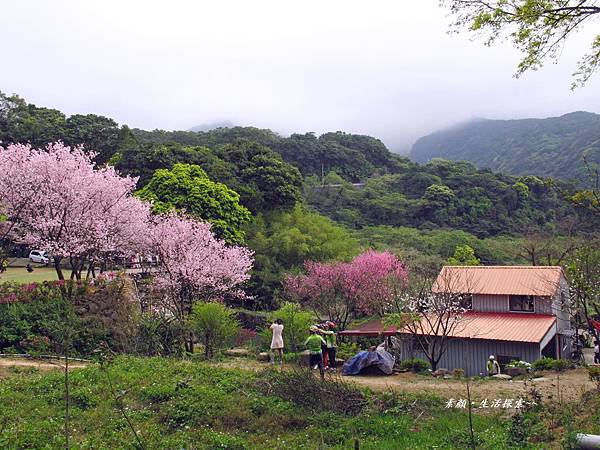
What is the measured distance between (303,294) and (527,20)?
20.6 metres

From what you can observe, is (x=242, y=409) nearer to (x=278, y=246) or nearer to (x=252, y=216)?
(x=278, y=246)

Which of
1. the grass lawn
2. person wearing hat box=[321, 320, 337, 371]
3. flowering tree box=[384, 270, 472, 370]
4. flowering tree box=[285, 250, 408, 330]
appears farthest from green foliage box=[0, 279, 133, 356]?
flowering tree box=[285, 250, 408, 330]

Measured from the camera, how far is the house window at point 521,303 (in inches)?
886

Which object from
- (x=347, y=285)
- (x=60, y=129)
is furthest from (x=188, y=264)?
(x=60, y=129)

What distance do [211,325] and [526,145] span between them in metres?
87.9

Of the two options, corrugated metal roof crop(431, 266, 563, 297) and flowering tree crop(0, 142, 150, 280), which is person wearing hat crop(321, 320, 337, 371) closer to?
corrugated metal roof crop(431, 266, 563, 297)

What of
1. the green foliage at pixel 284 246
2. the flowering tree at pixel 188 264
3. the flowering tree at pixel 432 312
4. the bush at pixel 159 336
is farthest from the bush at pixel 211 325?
the green foliage at pixel 284 246

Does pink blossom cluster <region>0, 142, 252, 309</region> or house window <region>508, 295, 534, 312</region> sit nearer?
pink blossom cluster <region>0, 142, 252, 309</region>

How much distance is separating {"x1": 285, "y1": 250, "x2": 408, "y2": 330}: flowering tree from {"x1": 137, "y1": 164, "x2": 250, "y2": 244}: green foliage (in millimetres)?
5041

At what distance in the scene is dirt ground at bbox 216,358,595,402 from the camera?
11.4 metres

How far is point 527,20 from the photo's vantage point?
784 cm

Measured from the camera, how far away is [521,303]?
22656 mm

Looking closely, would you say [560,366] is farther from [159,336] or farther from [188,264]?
[188,264]

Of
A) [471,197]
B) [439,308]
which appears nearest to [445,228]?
[471,197]
